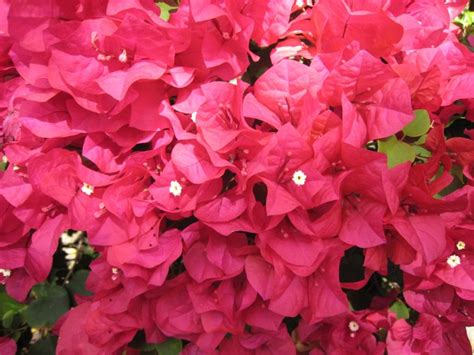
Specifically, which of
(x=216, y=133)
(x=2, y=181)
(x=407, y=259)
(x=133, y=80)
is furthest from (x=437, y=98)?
(x=2, y=181)

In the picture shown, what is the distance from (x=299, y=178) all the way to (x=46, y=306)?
65 centimetres

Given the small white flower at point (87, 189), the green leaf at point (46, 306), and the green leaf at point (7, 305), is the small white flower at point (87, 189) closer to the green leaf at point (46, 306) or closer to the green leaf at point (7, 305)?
the green leaf at point (46, 306)

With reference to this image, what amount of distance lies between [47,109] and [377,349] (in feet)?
2.34

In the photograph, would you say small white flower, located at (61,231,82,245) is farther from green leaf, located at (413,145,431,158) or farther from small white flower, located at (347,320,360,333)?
green leaf, located at (413,145,431,158)

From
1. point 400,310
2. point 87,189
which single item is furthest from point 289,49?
point 400,310

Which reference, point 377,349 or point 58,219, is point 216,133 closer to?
point 58,219

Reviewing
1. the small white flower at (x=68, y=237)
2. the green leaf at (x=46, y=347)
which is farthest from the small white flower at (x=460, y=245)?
the small white flower at (x=68, y=237)

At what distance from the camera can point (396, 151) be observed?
0.79 m

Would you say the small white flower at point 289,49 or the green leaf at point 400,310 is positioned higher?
the small white flower at point 289,49

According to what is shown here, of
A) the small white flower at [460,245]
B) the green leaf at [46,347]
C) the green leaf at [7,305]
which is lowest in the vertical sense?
the green leaf at [46,347]

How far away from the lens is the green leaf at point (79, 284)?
1110 millimetres

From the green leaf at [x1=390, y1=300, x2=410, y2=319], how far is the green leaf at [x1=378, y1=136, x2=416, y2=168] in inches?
12.6

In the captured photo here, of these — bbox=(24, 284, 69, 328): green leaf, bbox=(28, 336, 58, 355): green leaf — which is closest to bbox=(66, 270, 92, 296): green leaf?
bbox=(24, 284, 69, 328): green leaf

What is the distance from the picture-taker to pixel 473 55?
88cm
